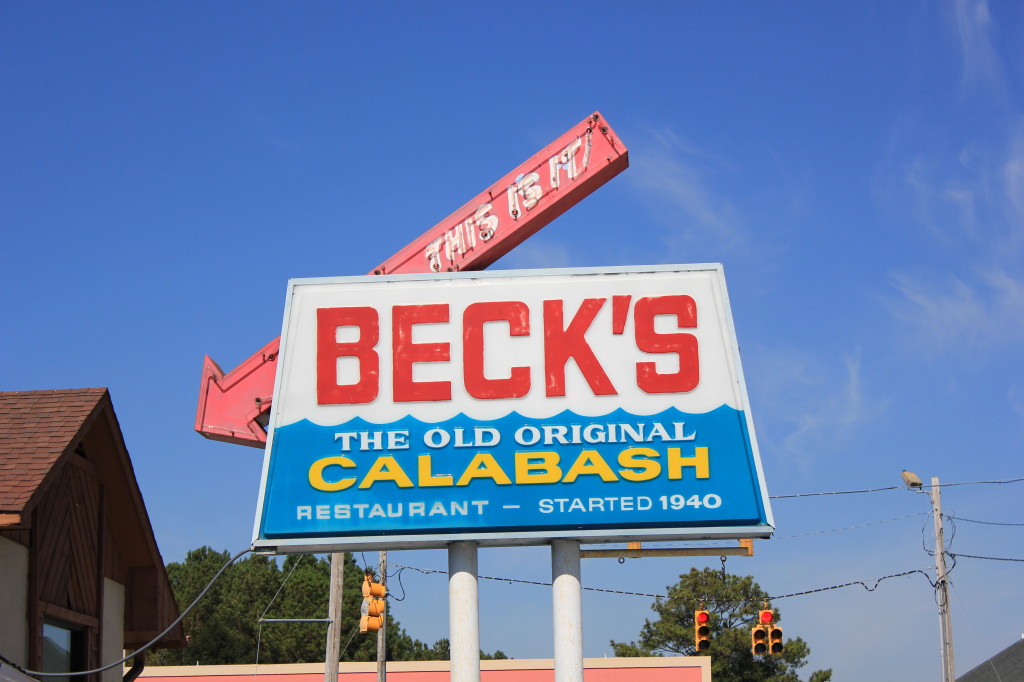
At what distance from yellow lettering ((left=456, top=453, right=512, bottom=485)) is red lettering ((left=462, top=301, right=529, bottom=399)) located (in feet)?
2.12

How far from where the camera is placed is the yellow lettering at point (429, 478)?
12.5m

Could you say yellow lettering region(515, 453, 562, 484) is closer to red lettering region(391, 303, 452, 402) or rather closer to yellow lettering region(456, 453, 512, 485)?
yellow lettering region(456, 453, 512, 485)

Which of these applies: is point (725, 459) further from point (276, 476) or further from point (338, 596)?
point (338, 596)

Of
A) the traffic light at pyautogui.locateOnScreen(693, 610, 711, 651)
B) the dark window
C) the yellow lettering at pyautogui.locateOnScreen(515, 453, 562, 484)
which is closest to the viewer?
the yellow lettering at pyautogui.locateOnScreen(515, 453, 562, 484)

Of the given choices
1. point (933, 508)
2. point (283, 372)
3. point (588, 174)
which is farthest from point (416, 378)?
point (933, 508)

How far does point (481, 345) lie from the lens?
1305cm

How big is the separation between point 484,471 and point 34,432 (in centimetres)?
642

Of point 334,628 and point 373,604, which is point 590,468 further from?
point 334,628

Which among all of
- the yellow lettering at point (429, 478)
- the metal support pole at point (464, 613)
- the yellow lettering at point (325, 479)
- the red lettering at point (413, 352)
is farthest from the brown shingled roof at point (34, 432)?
the metal support pole at point (464, 613)

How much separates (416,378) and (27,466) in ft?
16.7

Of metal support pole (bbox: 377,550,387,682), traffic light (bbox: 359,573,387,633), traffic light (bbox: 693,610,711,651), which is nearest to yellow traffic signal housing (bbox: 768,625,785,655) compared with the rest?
traffic light (bbox: 693,610,711,651)

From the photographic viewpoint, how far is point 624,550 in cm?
1306

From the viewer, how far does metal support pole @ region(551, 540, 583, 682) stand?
1237cm

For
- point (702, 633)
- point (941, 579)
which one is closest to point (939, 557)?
point (941, 579)
